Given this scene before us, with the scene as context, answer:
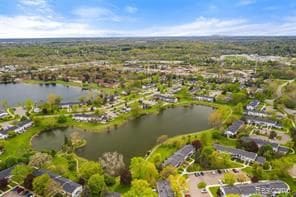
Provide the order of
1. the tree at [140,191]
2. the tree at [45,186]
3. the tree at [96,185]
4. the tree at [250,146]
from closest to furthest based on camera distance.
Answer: the tree at [140,191], the tree at [45,186], the tree at [96,185], the tree at [250,146]

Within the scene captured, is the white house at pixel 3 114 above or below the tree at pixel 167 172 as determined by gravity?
below

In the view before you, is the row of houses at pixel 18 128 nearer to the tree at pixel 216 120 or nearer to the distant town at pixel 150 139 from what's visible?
the distant town at pixel 150 139

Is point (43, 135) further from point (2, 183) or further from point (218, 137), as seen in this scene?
point (218, 137)

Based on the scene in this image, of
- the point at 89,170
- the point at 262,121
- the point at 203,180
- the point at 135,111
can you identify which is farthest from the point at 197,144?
the point at 135,111

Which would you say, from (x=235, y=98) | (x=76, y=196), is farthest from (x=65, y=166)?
(x=235, y=98)

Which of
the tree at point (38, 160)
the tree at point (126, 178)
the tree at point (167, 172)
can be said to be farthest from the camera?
the tree at point (38, 160)

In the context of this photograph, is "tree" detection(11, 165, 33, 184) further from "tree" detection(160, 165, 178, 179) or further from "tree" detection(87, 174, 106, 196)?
"tree" detection(160, 165, 178, 179)

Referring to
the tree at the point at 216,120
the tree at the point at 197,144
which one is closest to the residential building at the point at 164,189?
the tree at the point at 197,144

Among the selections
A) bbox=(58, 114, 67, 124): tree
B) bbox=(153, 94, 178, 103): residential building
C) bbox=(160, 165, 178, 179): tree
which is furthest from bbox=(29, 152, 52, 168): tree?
bbox=(153, 94, 178, 103): residential building
